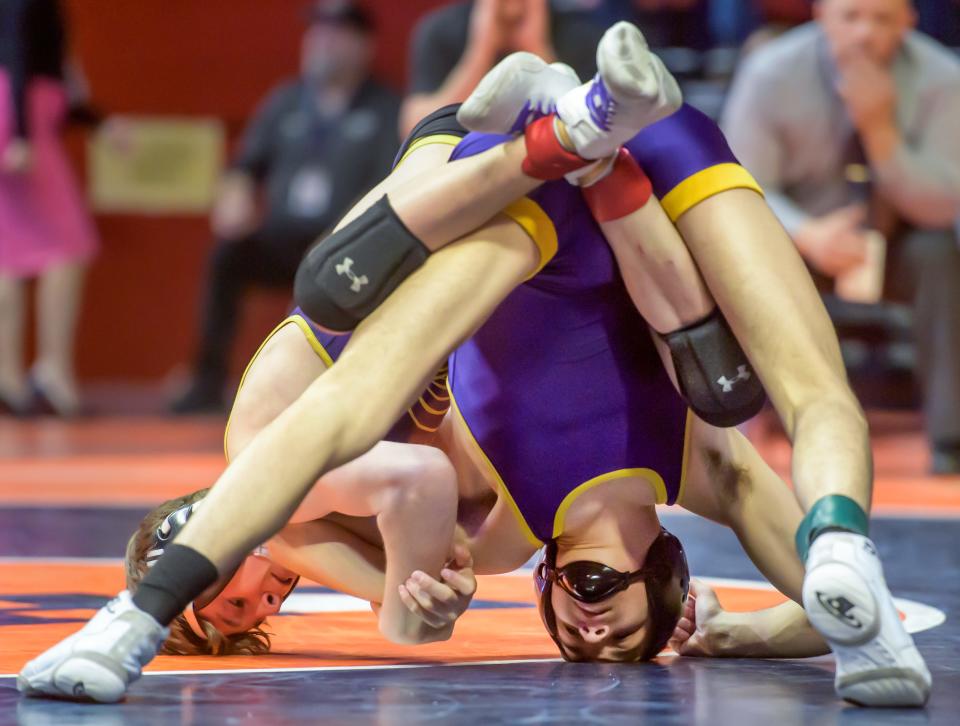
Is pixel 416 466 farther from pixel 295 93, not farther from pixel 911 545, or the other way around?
pixel 295 93

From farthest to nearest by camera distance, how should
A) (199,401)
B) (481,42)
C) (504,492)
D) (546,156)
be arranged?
(199,401)
(481,42)
(504,492)
(546,156)

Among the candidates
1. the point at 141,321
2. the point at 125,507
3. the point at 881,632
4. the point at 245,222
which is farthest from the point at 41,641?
the point at 141,321

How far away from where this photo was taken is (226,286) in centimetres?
823

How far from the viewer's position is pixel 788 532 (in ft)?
9.10

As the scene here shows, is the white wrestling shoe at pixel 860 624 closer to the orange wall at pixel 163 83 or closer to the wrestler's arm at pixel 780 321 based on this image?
the wrestler's arm at pixel 780 321

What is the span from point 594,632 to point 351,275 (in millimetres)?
664

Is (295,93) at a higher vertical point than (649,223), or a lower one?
lower

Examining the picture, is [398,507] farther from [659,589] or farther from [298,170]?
[298,170]

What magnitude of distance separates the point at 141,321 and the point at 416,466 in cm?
719

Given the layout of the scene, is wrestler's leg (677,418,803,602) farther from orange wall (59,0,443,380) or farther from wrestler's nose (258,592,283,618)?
orange wall (59,0,443,380)

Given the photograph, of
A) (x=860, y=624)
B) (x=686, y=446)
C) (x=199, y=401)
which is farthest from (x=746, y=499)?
(x=199, y=401)

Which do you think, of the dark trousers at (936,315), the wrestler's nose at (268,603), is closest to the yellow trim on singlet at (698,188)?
the wrestler's nose at (268,603)

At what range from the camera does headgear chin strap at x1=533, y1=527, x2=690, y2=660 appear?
278 cm

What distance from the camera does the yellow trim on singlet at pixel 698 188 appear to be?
268 centimetres
